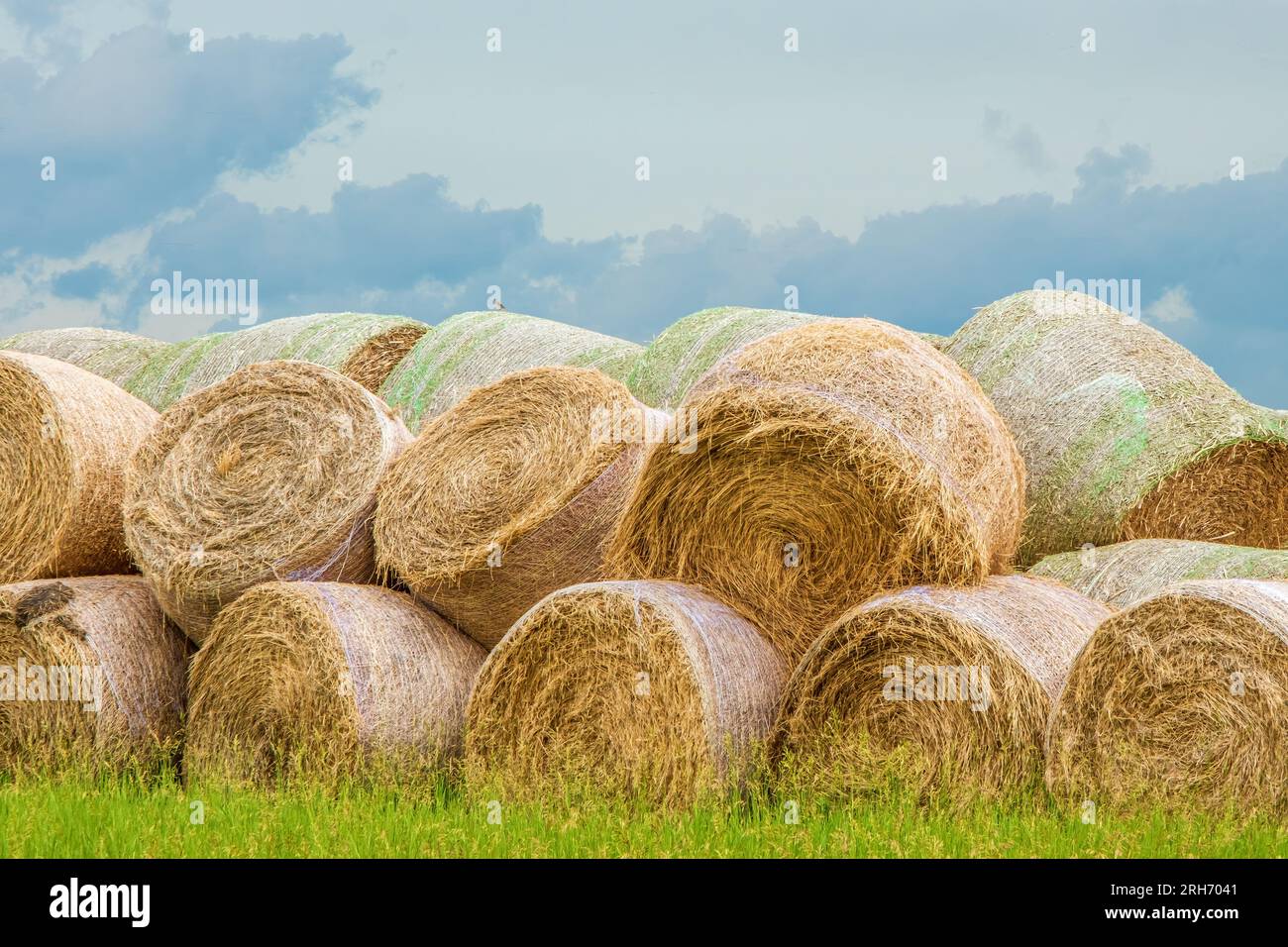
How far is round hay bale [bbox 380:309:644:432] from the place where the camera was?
34.4 feet

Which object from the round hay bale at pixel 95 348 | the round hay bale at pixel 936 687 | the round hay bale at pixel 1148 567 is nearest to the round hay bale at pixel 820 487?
the round hay bale at pixel 936 687

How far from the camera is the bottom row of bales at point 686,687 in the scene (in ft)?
18.0

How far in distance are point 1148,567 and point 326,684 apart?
416cm

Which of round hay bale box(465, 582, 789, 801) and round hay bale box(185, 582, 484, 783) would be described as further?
round hay bale box(185, 582, 484, 783)

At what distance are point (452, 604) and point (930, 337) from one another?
4421mm

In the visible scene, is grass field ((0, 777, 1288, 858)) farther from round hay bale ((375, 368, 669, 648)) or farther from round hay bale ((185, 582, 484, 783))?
round hay bale ((375, 368, 669, 648))

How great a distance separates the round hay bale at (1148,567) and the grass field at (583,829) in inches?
83.5

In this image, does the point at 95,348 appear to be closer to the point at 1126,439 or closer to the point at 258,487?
the point at 258,487

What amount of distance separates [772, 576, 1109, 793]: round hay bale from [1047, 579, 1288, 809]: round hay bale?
8.7 inches

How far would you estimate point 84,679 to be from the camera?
25.1ft

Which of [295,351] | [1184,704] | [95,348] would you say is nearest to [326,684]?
[1184,704]

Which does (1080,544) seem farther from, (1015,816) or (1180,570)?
(1015,816)

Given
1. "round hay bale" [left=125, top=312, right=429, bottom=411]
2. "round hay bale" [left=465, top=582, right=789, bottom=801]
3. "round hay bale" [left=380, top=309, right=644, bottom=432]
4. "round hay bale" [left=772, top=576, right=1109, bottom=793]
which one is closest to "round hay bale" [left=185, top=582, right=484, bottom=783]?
"round hay bale" [left=465, top=582, right=789, bottom=801]

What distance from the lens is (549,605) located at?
21.4 feet
